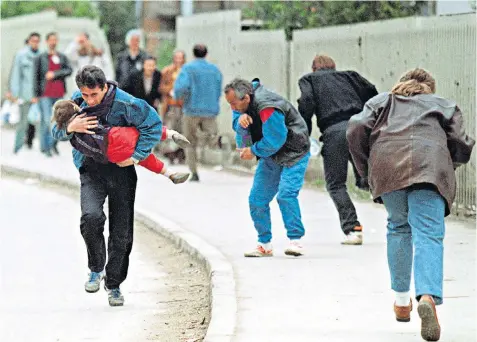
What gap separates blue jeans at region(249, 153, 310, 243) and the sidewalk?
0.25m

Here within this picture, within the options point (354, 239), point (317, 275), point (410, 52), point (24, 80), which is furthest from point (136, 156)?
point (24, 80)

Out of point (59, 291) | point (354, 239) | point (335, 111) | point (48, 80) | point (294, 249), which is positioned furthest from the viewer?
point (48, 80)

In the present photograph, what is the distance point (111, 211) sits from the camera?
390 inches

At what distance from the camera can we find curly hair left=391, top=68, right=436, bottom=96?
8.52 metres

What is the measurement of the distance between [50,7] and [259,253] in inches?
1058

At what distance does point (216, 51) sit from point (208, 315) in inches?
519

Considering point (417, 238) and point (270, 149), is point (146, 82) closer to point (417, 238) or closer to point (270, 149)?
point (270, 149)

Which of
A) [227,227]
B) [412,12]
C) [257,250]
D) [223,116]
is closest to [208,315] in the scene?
[257,250]

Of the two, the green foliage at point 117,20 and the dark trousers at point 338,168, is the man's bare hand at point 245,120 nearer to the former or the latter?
the dark trousers at point 338,168

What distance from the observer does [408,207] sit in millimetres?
8445

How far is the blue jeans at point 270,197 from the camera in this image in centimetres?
1172

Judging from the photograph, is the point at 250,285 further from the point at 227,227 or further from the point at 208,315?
the point at 227,227

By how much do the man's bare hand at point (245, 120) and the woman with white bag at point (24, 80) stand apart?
11.5m

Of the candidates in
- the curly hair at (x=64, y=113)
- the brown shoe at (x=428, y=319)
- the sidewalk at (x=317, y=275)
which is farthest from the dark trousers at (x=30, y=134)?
the brown shoe at (x=428, y=319)
